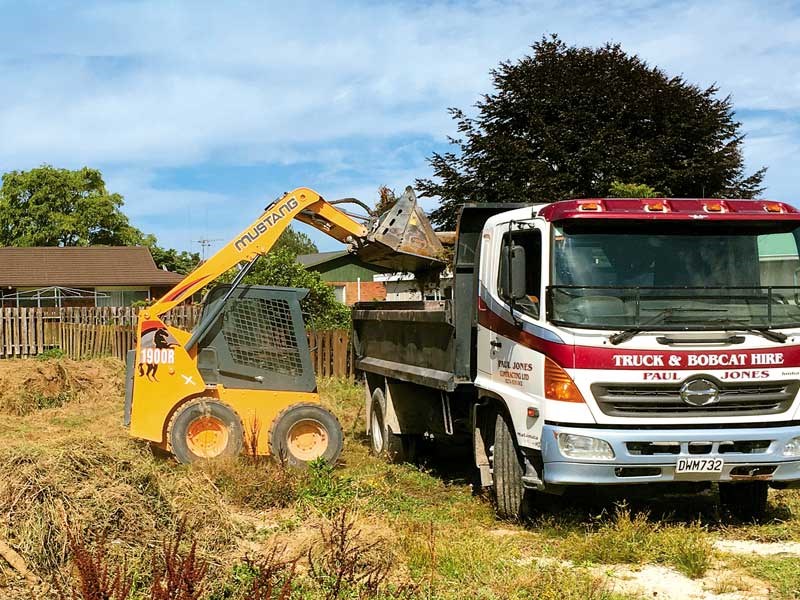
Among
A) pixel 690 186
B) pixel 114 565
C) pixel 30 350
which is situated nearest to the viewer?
pixel 114 565

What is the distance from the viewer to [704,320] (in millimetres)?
7199

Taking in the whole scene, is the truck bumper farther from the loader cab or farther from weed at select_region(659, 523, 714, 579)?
the loader cab

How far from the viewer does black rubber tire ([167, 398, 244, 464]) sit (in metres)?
9.82

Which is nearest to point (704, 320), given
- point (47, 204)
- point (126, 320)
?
point (126, 320)

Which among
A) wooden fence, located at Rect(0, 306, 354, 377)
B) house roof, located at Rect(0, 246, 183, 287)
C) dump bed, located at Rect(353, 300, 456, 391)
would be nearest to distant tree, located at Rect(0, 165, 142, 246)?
house roof, located at Rect(0, 246, 183, 287)

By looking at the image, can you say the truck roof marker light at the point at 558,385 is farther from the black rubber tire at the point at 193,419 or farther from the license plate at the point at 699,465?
the black rubber tire at the point at 193,419

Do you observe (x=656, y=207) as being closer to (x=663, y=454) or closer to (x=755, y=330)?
(x=755, y=330)

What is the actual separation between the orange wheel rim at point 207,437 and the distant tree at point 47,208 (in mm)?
→ 53123

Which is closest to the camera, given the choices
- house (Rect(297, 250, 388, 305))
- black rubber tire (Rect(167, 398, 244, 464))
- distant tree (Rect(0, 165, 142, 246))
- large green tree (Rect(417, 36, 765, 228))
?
black rubber tire (Rect(167, 398, 244, 464))

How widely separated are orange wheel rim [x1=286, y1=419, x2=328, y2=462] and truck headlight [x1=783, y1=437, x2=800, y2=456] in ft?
15.9

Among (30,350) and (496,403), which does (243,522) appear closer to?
(496,403)

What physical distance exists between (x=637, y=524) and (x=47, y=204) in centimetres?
5838

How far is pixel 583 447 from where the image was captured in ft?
23.1

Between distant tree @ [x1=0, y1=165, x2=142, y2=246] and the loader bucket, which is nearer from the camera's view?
the loader bucket
